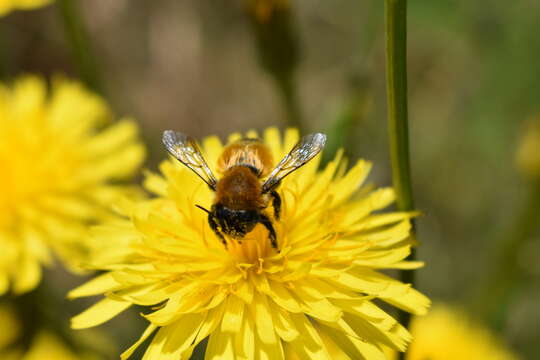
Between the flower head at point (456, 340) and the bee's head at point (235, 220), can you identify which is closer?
the bee's head at point (235, 220)

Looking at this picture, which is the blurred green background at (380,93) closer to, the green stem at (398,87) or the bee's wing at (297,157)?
the bee's wing at (297,157)

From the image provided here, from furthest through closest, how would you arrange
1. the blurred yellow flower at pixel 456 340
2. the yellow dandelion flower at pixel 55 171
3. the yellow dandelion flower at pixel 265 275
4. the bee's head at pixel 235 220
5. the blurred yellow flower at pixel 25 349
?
1. the blurred yellow flower at pixel 456 340
2. the blurred yellow flower at pixel 25 349
3. the yellow dandelion flower at pixel 55 171
4. the bee's head at pixel 235 220
5. the yellow dandelion flower at pixel 265 275

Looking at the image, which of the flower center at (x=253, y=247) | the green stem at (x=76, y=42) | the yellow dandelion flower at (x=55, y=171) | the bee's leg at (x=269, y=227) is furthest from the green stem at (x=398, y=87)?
the green stem at (x=76, y=42)

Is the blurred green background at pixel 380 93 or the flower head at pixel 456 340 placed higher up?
the blurred green background at pixel 380 93

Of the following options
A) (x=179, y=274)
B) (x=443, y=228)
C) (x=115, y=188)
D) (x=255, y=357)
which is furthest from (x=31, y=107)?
(x=443, y=228)

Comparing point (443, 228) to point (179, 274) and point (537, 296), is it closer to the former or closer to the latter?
point (537, 296)

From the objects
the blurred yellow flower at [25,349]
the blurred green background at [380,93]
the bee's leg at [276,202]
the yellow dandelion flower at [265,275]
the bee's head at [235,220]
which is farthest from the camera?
the blurred green background at [380,93]

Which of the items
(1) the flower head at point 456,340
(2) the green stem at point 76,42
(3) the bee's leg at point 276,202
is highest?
(2) the green stem at point 76,42
